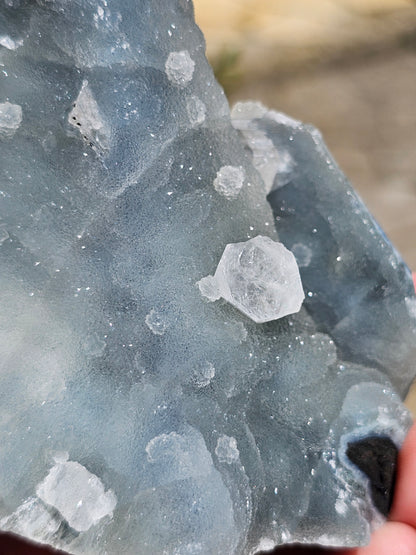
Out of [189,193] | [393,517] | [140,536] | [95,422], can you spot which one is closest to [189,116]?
[189,193]

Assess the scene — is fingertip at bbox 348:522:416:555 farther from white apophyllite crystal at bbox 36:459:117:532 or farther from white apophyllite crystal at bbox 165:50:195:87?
white apophyllite crystal at bbox 165:50:195:87

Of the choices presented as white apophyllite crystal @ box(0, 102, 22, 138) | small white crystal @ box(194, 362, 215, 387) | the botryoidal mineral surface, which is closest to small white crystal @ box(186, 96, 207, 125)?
the botryoidal mineral surface

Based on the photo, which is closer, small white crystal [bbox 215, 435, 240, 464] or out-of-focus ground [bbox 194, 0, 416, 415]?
small white crystal [bbox 215, 435, 240, 464]

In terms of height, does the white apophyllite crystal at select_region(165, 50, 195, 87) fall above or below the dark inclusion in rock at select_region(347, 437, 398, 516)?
above

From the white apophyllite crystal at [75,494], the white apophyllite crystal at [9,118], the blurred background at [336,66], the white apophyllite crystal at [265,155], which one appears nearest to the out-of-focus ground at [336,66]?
the blurred background at [336,66]

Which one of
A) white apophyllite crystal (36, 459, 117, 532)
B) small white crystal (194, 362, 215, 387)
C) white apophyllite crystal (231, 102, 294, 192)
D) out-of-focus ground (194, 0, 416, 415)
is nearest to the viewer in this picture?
white apophyllite crystal (36, 459, 117, 532)

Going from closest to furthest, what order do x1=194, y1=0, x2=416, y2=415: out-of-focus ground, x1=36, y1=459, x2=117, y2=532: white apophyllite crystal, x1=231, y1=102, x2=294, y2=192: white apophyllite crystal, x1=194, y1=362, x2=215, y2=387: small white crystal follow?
1. x1=36, y1=459, x2=117, y2=532: white apophyllite crystal
2. x1=194, y1=362, x2=215, y2=387: small white crystal
3. x1=231, y1=102, x2=294, y2=192: white apophyllite crystal
4. x1=194, y1=0, x2=416, y2=415: out-of-focus ground

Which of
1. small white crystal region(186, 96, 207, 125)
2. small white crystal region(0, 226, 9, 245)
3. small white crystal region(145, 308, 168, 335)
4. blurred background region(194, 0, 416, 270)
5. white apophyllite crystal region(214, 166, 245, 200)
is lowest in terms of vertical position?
small white crystal region(0, 226, 9, 245)

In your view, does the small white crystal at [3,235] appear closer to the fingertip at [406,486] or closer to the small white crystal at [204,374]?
the small white crystal at [204,374]
